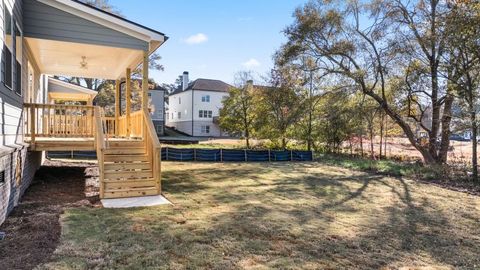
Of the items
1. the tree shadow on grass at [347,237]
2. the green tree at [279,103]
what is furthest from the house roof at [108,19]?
the green tree at [279,103]

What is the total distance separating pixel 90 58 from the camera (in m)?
9.88

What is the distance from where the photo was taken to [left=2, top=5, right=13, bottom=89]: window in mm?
5362

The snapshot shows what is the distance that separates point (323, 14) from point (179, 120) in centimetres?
3167

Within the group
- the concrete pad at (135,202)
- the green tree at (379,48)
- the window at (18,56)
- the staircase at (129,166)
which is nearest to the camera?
the concrete pad at (135,202)

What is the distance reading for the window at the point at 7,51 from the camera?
5362 mm

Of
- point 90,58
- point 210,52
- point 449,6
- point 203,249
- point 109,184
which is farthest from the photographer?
point 210,52

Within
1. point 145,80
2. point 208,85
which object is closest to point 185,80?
point 208,85

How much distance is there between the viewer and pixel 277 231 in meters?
5.02

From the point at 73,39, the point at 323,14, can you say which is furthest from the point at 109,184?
the point at 323,14

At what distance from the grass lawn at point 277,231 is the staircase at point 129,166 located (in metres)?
0.54

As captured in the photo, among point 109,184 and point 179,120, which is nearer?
point 109,184

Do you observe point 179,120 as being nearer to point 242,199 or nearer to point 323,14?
point 323,14

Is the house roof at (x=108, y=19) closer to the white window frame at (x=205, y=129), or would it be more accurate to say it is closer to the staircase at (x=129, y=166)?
the staircase at (x=129, y=166)

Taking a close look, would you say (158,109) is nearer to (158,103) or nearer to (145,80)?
(158,103)
